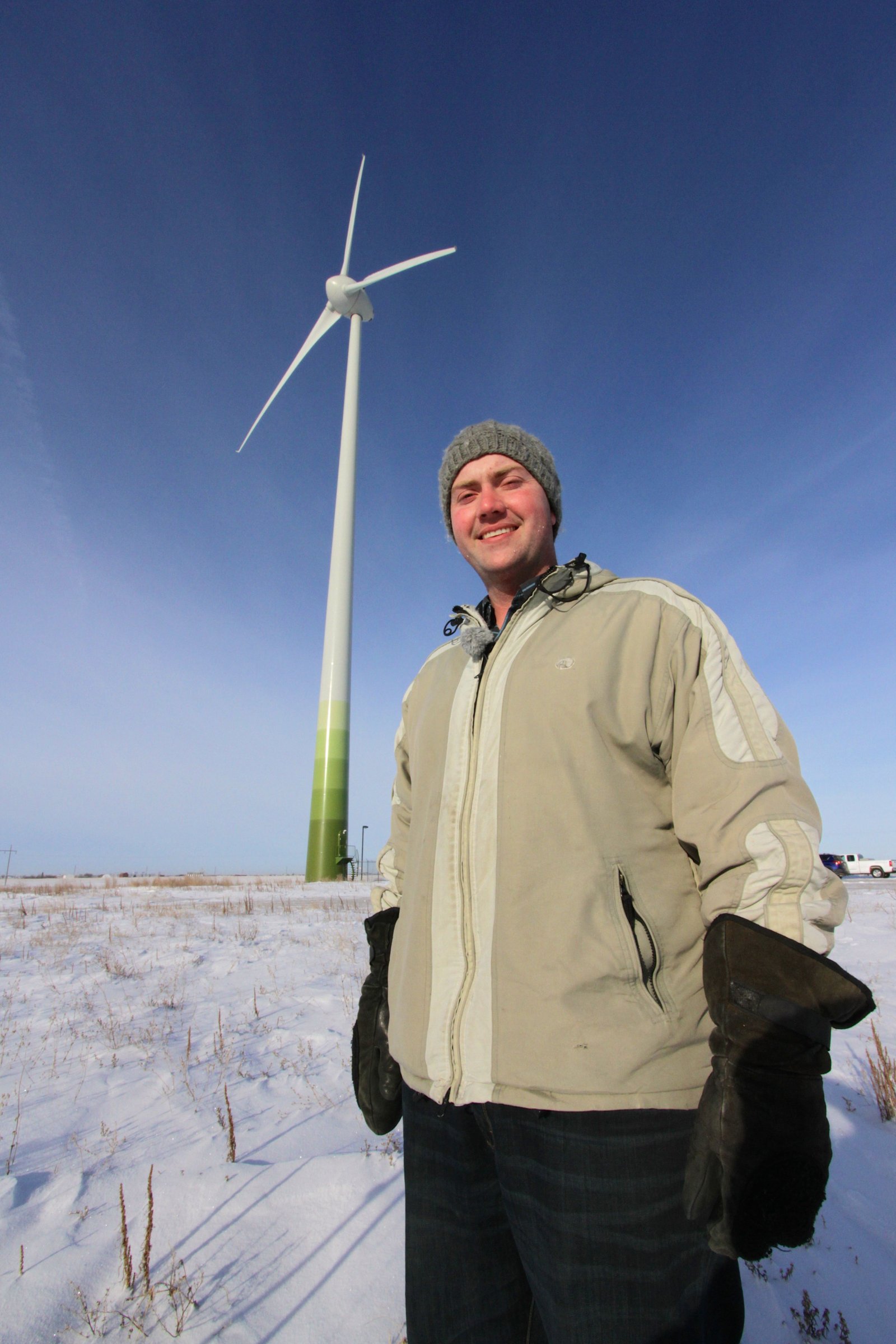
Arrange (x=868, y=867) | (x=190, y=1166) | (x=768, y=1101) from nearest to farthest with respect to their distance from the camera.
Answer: (x=768, y=1101)
(x=190, y=1166)
(x=868, y=867)

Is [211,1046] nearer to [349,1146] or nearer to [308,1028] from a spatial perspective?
[308,1028]

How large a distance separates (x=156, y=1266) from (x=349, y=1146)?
3.55ft

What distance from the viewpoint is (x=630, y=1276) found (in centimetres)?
121

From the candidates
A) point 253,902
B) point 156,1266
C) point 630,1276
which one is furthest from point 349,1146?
point 253,902

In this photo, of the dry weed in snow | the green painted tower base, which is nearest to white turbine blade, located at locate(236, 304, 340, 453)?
the green painted tower base

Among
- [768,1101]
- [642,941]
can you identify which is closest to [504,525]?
[642,941]

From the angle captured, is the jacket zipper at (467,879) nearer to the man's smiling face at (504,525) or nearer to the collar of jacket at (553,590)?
the collar of jacket at (553,590)

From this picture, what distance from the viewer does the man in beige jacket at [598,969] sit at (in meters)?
1.22

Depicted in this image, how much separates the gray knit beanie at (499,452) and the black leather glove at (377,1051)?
1520mm

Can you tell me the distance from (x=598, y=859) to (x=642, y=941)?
0.62 feet

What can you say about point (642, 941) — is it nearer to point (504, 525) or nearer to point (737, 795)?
point (737, 795)

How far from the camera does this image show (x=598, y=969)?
52.6 inches

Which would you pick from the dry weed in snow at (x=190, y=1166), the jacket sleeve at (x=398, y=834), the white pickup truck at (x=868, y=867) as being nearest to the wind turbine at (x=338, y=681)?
the dry weed in snow at (x=190, y=1166)

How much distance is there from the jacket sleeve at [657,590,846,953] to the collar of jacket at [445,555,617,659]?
0.27 meters
